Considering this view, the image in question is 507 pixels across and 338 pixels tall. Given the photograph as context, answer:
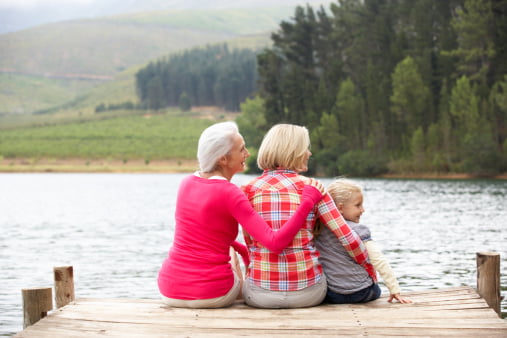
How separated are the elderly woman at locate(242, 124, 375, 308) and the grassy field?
332 feet

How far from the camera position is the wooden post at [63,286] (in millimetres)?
6844

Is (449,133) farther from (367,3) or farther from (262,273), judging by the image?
(262,273)

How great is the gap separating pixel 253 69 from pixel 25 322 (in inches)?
6629

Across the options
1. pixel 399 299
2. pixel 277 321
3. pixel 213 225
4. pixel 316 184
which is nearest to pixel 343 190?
pixel 316 184

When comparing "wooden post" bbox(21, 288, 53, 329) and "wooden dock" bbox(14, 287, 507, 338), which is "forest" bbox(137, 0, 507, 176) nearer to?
"wooden dock" bbox(14, 287, 507, 338)

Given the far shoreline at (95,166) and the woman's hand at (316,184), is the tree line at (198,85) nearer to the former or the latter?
the far shoreline at (95,166)

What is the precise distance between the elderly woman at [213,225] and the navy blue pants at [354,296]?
791 millimetres

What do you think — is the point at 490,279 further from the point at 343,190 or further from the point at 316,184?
the point at 316,184

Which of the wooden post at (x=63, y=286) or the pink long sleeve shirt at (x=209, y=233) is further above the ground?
the pink long sleeve shirt at (x=209, y=233)

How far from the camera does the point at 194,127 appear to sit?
137125 millimetres

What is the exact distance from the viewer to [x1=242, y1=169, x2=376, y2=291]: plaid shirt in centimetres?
584

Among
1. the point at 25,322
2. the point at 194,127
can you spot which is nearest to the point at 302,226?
the point at 25,322

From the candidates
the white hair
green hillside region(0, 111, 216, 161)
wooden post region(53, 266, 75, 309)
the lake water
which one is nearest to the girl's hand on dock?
the white hair

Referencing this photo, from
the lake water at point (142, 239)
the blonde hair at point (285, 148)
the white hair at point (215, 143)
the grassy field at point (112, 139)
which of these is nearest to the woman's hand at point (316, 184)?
the blonde hair at point (285, 148)
